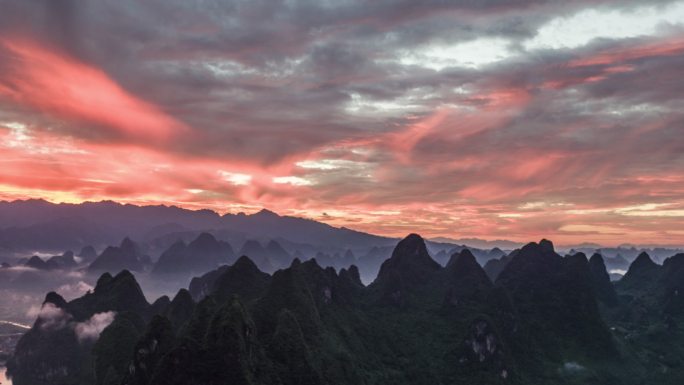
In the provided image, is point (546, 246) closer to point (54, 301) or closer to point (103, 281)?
point (103, 281)

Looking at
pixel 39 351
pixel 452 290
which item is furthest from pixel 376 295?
pixel 39 351

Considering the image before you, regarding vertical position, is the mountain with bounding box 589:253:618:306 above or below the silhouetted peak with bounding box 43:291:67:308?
above

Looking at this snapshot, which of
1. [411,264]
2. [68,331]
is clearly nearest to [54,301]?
[68,331]

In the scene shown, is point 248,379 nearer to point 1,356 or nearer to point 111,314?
point 111,314

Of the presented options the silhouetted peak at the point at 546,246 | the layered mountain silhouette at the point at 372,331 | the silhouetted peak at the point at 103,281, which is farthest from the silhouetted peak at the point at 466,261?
the silhouetted peak at the point at 103,281

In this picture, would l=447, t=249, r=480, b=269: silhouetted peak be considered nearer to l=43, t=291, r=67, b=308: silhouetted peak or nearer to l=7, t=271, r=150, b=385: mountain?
l=7, t=271, r=150, b=385: mountain

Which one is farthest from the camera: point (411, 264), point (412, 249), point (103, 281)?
point (412, 249)

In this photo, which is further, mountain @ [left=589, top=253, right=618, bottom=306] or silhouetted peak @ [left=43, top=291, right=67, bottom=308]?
mountain @ [left=589, top=253, right=618, bottom=306]

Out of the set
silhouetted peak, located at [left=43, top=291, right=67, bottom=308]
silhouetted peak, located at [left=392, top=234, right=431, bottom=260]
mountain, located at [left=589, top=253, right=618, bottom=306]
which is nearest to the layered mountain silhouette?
silhouetted peak, located at [left=43, top=291, right=67, bottom=308]
